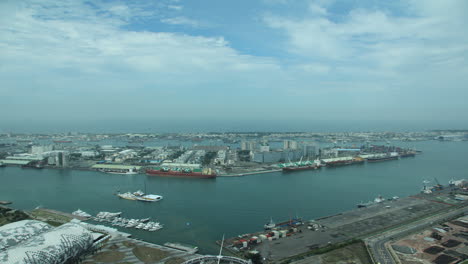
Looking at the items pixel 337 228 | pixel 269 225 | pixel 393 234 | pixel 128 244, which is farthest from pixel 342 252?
pixel 128 244

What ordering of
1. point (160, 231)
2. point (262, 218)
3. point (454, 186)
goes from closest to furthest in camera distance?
point (160, 231), point (262, 218), point (454, 186)

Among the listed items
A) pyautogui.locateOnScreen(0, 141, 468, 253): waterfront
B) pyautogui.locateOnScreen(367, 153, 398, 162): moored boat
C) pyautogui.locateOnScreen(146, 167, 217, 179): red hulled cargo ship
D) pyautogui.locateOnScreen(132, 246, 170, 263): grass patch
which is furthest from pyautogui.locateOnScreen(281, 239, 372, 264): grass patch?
pyautogui.locateOnScreen(367, 153, 398, 162): moored boat

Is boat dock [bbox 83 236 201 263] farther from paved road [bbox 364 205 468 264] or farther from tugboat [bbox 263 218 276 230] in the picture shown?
paved road [bbox 364 205 468 264]

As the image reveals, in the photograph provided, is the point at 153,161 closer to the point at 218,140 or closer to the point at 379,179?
the point at 379,179

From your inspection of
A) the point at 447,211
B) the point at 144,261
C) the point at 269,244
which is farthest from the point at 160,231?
the point at 447,211

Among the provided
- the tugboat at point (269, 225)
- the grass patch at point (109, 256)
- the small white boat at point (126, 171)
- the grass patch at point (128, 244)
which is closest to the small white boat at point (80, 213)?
the grass patch at point (128, 244)

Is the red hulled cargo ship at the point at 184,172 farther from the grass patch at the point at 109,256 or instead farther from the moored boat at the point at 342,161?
the grass patch at the point at 109,256

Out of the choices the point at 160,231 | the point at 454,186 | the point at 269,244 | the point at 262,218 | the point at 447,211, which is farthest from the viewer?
the point at 454,186

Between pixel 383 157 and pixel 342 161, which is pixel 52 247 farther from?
pixel 383 157
